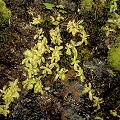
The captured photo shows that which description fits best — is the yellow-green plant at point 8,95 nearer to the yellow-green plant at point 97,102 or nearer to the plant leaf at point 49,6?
the yellow-green plant at point 97,102

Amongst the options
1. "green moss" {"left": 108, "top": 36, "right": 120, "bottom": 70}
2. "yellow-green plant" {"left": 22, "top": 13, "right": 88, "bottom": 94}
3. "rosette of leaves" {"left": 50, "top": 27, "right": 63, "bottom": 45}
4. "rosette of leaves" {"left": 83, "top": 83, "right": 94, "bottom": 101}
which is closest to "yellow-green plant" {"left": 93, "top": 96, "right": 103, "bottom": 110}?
"rosette of leaves" {"left": 83, "top": 83, "right": 94, "bottom": 101}

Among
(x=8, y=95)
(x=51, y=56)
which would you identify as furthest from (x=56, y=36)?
(x=8, y=95)

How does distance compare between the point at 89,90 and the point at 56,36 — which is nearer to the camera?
the point at 89,90

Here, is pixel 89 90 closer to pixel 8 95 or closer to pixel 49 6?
pixel 8 95

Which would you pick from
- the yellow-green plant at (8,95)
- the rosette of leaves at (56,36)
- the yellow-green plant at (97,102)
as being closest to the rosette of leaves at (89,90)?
the yellow-green plant at (97,102)

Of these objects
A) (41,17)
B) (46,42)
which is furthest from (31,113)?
(41,17)

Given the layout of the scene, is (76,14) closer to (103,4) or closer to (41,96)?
(103,4)
